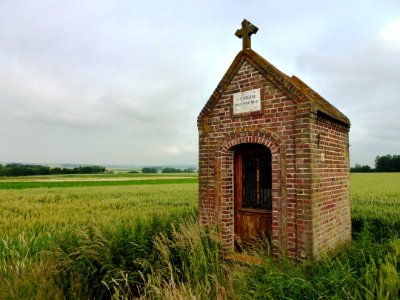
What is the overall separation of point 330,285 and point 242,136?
3.45 m

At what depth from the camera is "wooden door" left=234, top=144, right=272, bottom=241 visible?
6363mm

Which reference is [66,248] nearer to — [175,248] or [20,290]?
[20,290]

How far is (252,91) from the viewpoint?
20.3ft

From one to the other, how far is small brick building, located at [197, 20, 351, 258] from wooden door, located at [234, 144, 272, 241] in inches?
0.9

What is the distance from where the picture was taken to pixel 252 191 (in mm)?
6613

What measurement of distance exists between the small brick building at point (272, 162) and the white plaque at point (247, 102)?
0.08 feet

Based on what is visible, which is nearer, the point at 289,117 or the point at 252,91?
the point at 289,117

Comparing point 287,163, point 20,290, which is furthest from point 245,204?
point 20,290

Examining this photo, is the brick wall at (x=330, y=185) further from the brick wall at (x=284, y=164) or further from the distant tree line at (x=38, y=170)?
the distant tree line at (x=38, y=170)

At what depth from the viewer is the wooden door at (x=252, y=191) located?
6.36 m

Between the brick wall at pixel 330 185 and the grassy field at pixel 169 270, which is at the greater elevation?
the brick wall at pixel 330 185

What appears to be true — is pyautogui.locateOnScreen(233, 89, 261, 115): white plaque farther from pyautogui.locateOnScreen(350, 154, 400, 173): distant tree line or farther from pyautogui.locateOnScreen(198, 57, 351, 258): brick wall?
pyautogui.locateOnScreen(350, 154, 400, 173): distant tree line

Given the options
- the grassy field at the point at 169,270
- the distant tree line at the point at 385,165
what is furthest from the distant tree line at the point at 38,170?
the distant tree line at the point at 385,165

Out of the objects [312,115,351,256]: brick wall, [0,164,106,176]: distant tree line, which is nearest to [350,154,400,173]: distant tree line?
[0,164,106,176]: distant tree line
